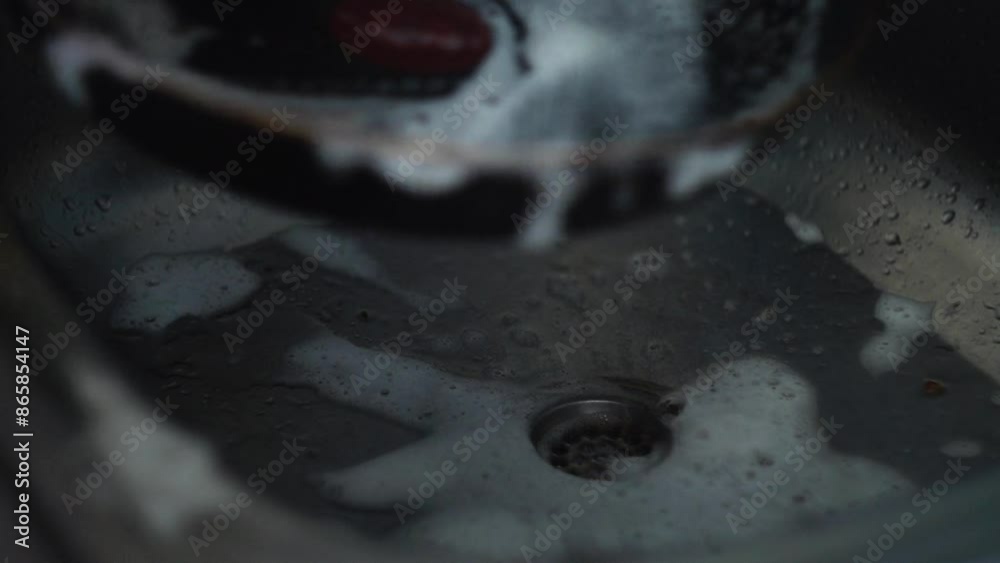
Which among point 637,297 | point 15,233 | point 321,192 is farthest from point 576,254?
point 15,233

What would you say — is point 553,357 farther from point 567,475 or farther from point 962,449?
point 962,449

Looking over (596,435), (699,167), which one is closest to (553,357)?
(596,435)

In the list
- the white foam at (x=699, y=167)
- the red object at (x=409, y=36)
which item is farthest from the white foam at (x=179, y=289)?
the white foam at (x=699, y=167)

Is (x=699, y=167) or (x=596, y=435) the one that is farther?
(x=699, y=167)

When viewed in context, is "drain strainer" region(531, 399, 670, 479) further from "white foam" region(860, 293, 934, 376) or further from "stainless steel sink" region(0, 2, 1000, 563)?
"white foam" region(860, 293, 934, 376)

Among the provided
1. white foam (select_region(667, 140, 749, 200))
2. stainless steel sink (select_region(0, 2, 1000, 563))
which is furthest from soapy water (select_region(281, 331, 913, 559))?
white foam (select_region(667, 140, 749, 200))

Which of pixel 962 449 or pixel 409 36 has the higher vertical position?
pixel 409 36

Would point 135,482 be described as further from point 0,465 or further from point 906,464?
point 906,464
